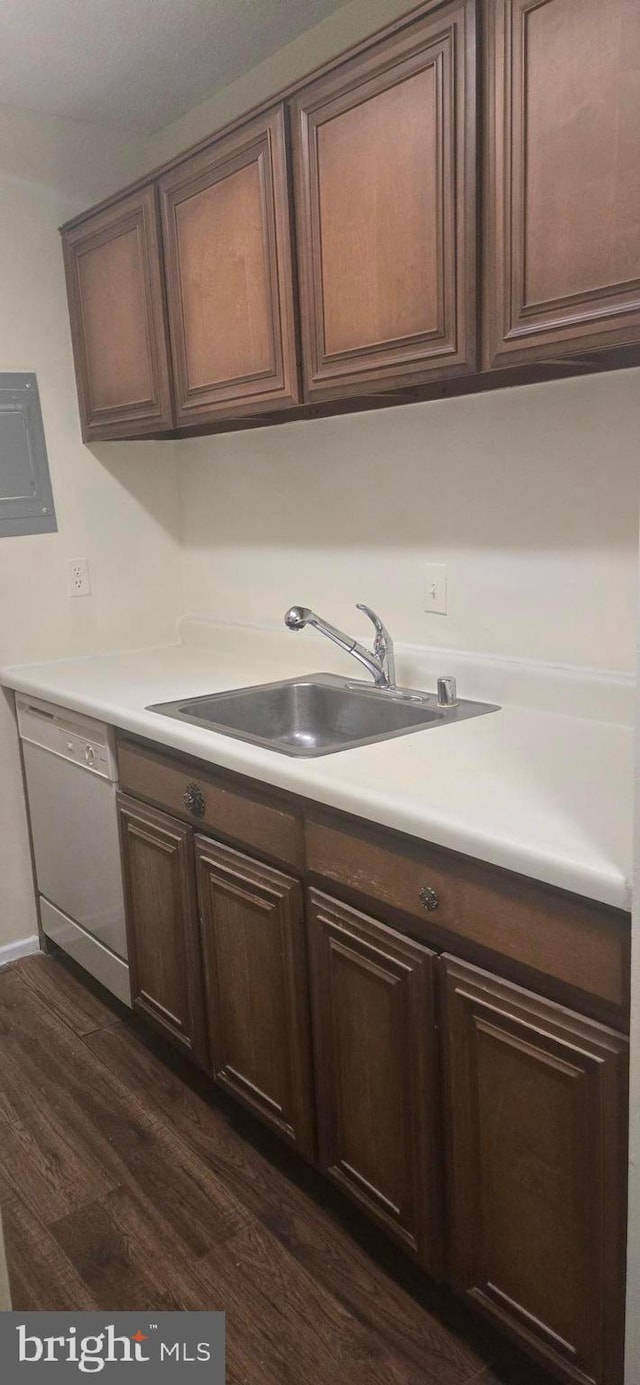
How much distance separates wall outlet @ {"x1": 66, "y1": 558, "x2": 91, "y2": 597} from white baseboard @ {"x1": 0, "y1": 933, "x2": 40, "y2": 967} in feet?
3.48

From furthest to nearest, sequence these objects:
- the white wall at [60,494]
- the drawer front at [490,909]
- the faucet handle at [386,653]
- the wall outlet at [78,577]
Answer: the wall outlet at [78,577] → the white wall at [60,494] → the faucet handle at [386,653] → the drawer front at [490,909]

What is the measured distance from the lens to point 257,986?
6.13 feet

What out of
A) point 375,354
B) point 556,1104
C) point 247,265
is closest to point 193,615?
point 247,265

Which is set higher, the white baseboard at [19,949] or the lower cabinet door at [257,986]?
the lower cabinet door at [257,986]

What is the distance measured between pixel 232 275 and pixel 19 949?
6.64 ft

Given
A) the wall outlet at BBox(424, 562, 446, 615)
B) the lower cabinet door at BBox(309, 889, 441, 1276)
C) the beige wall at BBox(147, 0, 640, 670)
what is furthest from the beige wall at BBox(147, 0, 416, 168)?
the lower cabinet door at BBox(309, 889, 441, 1276)

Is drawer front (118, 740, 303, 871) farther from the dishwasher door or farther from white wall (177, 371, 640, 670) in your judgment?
white wall (177, 371, 640, 670)

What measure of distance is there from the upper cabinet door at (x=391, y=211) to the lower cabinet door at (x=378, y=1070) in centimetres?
95

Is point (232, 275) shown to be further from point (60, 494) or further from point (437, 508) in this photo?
point (60, 494)

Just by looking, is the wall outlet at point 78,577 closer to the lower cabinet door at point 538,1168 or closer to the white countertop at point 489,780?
the white countertop at point 489,780

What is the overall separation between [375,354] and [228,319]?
53 cm

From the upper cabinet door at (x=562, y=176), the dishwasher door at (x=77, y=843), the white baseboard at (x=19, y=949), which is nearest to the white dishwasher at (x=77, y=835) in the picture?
the dishwasher door at (x=77, y=843)

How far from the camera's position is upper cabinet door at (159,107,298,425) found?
195cm

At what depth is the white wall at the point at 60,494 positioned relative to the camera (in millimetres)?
2678
